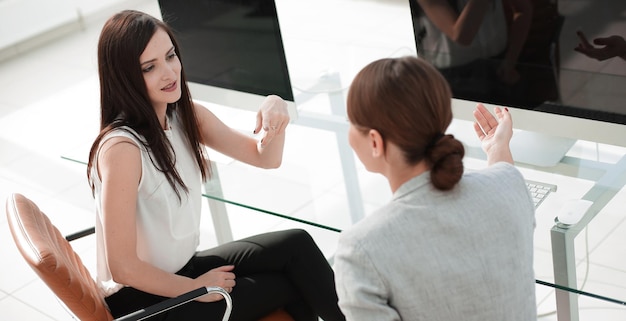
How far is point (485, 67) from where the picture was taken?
257 centimetres

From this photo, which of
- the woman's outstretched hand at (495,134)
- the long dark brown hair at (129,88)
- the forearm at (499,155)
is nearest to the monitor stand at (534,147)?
the woman's outstretched hand at (495,134)

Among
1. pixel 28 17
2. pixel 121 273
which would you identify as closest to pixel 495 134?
pixel 121 273

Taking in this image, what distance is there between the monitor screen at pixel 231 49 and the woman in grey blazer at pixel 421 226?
1.44 metres

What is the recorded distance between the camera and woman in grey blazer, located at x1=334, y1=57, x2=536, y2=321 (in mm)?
1530

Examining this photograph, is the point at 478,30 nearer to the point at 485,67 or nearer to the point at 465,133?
the point at 485,67

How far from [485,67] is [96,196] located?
114cm

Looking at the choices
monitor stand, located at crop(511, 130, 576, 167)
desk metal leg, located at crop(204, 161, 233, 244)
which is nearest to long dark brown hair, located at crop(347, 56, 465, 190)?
monitor stand, located at crop(511, 130, 576, 167)

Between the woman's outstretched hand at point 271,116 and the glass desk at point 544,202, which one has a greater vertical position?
the woman's outstretched hand at point 271,116

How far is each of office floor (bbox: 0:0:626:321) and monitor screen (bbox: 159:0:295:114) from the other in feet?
0.37

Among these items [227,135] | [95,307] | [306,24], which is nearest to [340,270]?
[95,307]

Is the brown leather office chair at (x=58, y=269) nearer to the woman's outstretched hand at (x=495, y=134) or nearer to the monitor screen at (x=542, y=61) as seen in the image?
the woman's outstretched hand at (x=495, y=134)

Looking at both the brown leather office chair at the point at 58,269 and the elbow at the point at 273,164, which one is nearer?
the brown leather office chair at the point at 58,269

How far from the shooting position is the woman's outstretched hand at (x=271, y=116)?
2.49 m

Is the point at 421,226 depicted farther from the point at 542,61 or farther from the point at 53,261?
the point at 542,61
